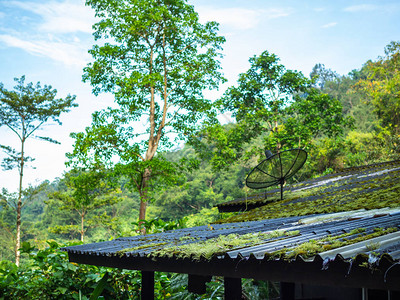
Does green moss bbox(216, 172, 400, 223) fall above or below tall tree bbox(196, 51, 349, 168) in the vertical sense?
below

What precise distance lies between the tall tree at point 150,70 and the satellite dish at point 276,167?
33.8 ft

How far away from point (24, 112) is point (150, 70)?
35.5 feet

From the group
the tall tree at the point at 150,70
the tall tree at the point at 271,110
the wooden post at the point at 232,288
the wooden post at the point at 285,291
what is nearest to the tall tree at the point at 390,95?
the tall tree at the point at 271,110

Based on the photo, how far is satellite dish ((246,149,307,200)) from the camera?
21.7 feet

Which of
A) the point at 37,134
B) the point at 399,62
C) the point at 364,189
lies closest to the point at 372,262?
the point at 364,189

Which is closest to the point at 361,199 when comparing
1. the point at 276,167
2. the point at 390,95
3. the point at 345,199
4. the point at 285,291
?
the point at 345,199

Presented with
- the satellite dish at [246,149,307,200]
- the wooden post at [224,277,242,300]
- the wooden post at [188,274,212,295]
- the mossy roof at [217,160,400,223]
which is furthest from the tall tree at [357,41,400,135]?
the wooden post at [188,274,212,295]

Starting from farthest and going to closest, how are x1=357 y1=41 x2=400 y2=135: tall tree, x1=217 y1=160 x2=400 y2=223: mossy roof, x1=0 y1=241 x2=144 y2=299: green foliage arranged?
x1=357 y1=41 x2=400 y2=135: tall tree
x1=0 y1=241 x2=144 y2=299: green foliage
x1=217 y1=160 x2=400 y2=223: mossy roof

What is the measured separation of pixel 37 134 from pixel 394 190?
23.7 metres

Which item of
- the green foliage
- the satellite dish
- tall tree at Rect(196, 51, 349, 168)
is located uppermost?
tall tree at Rect(196, 51, 349, 168)

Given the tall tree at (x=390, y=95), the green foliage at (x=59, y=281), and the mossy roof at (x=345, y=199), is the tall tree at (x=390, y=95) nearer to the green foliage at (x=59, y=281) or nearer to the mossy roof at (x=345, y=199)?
the mossy roof at (x=345, y=199)

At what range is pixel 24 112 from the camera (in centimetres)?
2505

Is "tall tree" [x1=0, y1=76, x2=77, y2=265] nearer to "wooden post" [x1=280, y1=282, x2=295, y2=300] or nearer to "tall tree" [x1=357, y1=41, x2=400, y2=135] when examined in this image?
"tall tree" [x1=357, y1=41, x2=400, y2=135]

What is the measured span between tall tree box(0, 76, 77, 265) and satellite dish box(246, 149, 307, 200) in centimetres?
2032
